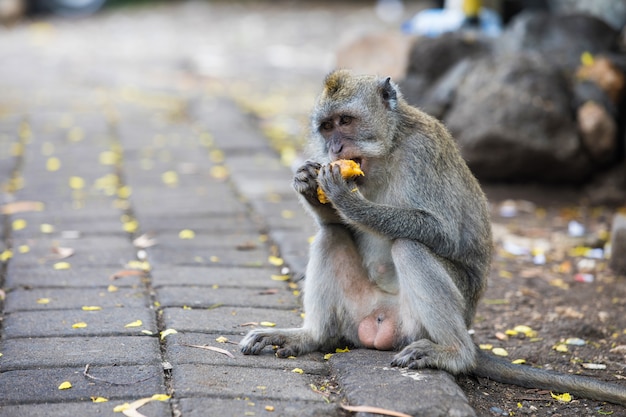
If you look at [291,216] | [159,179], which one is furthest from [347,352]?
[159,179]

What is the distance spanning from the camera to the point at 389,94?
15.9 ft

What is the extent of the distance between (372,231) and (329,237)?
31 centimetres

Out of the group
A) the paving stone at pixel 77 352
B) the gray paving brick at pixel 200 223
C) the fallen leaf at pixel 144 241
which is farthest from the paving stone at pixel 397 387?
the gray paving brick at pixel 200 223

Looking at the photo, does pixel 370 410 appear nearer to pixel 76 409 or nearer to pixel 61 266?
pixel 76 409

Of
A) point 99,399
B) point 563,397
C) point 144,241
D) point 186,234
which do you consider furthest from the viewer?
point 186,234

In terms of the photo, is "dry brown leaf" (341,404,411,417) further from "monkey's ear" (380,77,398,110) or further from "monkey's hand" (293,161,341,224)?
"monkey's ear" (380,77,398,110)

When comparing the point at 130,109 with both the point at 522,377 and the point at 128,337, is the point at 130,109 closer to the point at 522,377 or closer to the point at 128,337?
the point at 128,337

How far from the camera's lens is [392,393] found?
4.02 metres

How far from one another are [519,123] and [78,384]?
Answer: 532cm

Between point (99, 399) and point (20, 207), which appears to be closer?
point (99, 399)

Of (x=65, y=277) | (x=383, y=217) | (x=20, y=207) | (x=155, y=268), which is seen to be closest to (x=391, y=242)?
(x=383, y=217)

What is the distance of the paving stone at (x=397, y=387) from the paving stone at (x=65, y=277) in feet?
5.72

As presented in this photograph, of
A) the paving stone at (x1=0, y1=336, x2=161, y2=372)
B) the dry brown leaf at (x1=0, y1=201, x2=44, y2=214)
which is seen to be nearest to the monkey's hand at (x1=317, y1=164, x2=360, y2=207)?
the paving stone at (x1=0, y1=336, x2=161, y2=372)

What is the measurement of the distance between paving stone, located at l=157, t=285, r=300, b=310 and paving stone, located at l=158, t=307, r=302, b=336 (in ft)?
0.27
